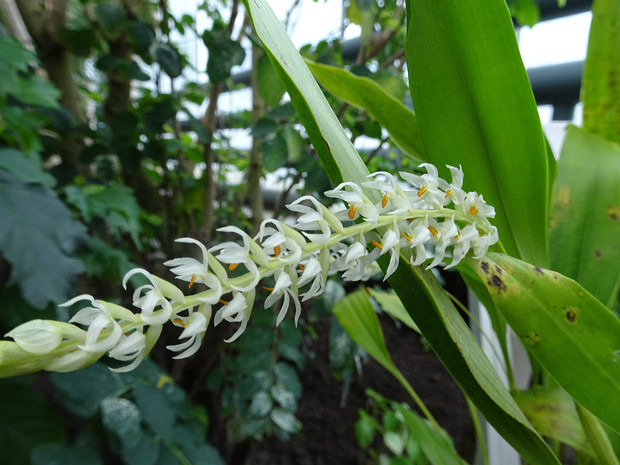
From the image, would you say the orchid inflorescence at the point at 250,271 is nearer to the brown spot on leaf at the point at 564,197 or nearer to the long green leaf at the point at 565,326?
the long green leaf at the point at 565,326

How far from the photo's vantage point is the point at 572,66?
0.76 meters

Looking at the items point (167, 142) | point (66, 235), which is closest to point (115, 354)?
point (66, 235)

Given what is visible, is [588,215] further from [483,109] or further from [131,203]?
[131,203]

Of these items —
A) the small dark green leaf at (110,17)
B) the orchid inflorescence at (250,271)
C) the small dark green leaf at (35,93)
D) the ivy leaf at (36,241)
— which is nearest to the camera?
the orchid inflorescence at (250,271)

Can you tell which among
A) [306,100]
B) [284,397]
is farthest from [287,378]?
[306,100]

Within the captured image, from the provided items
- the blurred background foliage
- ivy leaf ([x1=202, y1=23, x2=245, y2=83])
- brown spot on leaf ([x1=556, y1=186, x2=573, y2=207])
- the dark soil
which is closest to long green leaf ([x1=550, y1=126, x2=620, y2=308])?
brown spot on leaf ([x1=556, y1=186, x2=573, y2=207])

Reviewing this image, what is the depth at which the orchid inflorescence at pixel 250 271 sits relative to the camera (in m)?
0.13

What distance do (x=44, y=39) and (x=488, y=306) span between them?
92 cm

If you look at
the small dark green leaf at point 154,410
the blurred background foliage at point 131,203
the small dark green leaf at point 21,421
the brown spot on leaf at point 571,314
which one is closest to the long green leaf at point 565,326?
the brown spot on leaf at point 571,314

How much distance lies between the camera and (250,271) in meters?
0.16

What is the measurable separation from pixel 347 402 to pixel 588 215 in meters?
0.97

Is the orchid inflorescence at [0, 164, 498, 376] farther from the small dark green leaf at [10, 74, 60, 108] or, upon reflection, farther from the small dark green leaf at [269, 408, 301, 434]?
the small dark green leaf at [269, 408, 301, 434]

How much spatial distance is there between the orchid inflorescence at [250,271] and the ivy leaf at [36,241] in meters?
0.31

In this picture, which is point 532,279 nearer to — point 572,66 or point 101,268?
point 101,268
